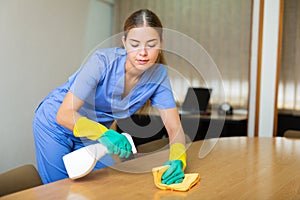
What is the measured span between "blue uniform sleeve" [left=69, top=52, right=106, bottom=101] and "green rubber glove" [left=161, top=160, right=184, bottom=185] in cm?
43

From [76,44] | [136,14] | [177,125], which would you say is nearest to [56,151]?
[177,125]

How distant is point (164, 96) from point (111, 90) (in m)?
0.24

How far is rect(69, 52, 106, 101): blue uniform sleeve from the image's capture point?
5.44 feet

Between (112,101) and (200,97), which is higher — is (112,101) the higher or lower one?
the higher one

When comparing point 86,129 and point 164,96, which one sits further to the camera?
point 164,96

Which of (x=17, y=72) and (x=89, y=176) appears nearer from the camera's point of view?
(x=89, y=176)

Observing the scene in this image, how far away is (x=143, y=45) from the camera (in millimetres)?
1602

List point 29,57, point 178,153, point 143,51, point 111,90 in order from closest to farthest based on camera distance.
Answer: point 143,51
point 178,153
point 111,90
point 29,57

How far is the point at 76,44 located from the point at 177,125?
8.61 feet

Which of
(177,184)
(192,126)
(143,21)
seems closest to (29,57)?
(192,126)

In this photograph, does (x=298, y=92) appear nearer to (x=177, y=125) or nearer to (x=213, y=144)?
(x=213, y=144)

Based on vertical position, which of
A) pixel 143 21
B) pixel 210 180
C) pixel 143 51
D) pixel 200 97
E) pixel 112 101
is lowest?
pixel 210 180

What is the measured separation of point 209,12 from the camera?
4.73 meters

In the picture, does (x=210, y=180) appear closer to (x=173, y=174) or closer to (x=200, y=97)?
(x=173, y=174)
